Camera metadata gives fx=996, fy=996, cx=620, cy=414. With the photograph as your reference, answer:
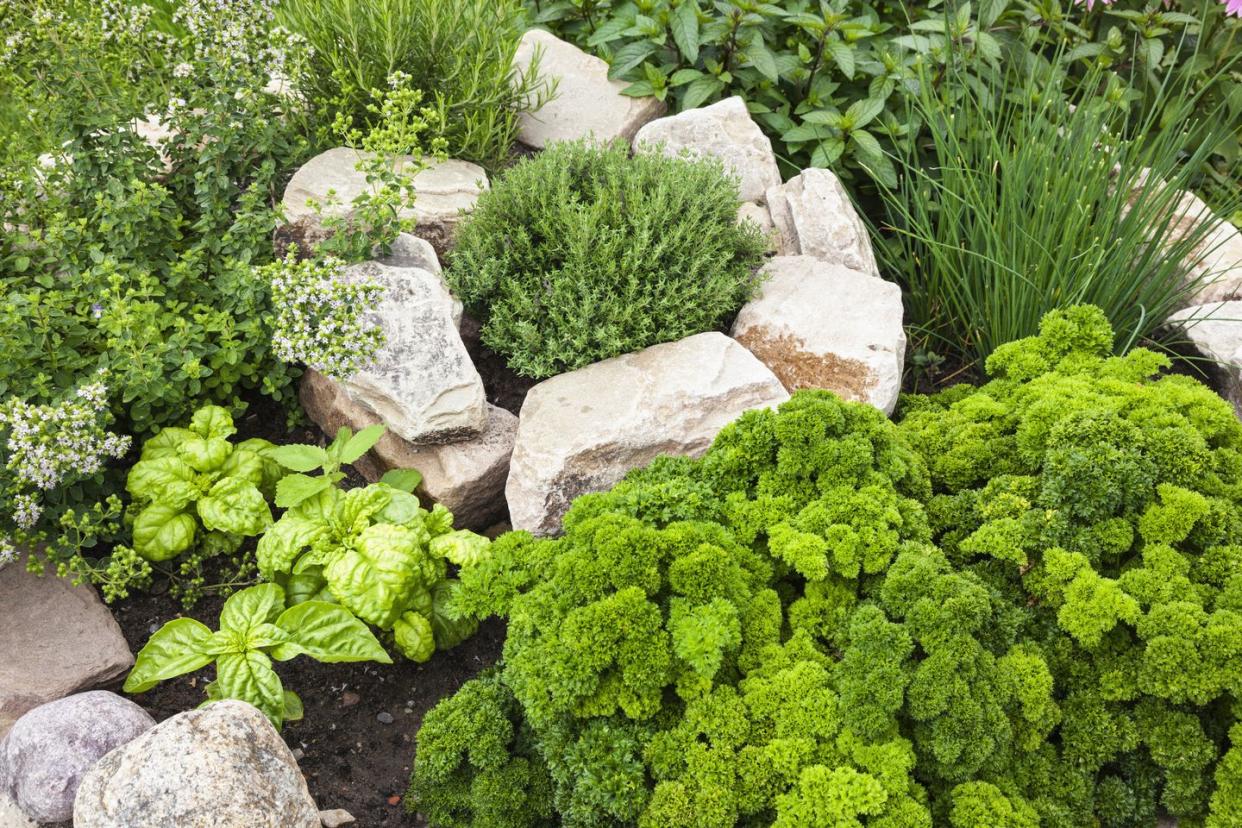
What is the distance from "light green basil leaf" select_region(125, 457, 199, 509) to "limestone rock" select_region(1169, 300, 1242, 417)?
382cm

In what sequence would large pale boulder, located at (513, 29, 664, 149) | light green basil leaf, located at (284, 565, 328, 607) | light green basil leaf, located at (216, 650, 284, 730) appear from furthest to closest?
large pale boulder, located at (513, 29, 664, 149), light green basil leaf, located at (284, 565, 328, 607), light green basil leaf, located at (216, 650, 284, 730)

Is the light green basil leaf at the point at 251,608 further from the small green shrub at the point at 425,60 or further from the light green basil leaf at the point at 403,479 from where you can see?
the small green shrub at the point at 425,60

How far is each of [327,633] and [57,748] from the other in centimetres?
80

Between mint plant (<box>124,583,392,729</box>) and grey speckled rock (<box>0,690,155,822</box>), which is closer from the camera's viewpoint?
grey speckled rock (<box>0,690,155,822</box>)

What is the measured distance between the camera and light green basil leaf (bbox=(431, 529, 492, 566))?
3.20 m

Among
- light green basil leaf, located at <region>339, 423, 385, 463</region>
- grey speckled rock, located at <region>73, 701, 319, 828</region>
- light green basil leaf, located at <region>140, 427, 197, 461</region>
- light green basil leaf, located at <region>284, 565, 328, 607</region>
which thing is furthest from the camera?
light green basil leaf, located at <region>140, 427, 197, 461</region>

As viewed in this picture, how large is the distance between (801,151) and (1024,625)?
117 inches

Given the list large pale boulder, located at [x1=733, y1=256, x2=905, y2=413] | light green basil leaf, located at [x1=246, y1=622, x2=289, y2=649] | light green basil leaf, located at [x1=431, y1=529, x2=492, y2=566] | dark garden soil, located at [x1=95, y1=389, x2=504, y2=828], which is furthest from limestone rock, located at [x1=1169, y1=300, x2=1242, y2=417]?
light green basil leaf, located at [x1=246, y1=622, x2=289, y2=649]

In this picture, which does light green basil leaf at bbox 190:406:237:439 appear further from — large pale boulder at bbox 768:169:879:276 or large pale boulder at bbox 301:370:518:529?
large pale boulder at bbox 768:169:879:276

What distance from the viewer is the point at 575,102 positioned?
5.05 metres

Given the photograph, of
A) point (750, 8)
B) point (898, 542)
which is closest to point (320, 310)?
point (898, 542)

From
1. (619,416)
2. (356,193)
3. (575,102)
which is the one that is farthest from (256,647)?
(575,102)

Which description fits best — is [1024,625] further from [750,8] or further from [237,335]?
[750,8]

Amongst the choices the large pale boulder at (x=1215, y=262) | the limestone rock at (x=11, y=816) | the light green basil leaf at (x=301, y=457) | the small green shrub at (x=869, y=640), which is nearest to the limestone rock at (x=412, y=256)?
the light green basil leaf at (x=301, y=457)
